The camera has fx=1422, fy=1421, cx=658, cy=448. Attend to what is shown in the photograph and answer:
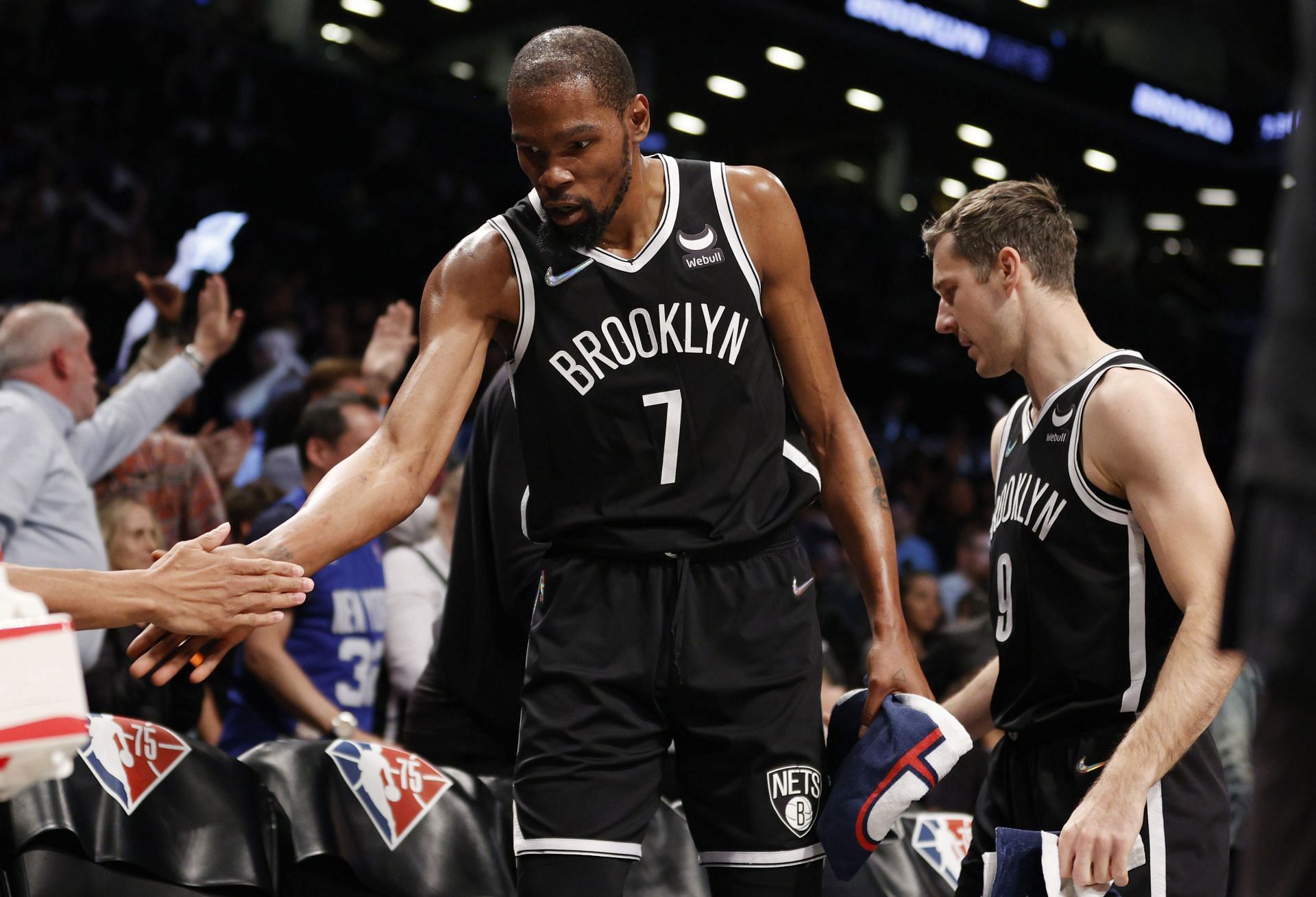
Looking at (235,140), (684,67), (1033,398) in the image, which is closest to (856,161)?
(684,67)

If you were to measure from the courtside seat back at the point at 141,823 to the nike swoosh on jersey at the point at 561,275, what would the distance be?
5.20 ft

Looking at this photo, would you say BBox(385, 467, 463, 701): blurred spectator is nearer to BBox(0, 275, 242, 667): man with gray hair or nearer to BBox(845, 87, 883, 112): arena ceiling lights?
BBox(0, 275, 242, 667): man with gray hair

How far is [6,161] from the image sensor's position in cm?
920

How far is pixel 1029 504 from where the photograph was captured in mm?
2926

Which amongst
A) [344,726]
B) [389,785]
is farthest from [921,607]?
[389,785]

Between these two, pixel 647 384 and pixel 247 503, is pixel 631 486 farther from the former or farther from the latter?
pixel 247 503

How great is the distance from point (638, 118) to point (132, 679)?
105 inches

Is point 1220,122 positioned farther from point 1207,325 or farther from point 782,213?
point 782,213

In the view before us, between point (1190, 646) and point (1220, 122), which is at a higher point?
point (1220, 122)

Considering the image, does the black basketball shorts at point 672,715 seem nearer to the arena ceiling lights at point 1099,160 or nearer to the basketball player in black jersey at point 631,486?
the basketball player in black jersey at point 631,486

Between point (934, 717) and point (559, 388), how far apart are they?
951 millimetres

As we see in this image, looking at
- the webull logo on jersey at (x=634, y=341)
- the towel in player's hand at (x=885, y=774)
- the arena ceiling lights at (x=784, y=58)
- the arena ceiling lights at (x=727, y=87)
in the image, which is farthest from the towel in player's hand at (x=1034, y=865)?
the arena ceiling lights at (x=727, y=87)

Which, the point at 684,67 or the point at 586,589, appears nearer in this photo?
the point at 586,589

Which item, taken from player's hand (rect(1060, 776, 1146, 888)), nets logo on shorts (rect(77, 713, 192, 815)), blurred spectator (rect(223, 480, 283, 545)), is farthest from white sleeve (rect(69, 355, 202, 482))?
player's hand (rect(1060, 776, 1146, 888))
